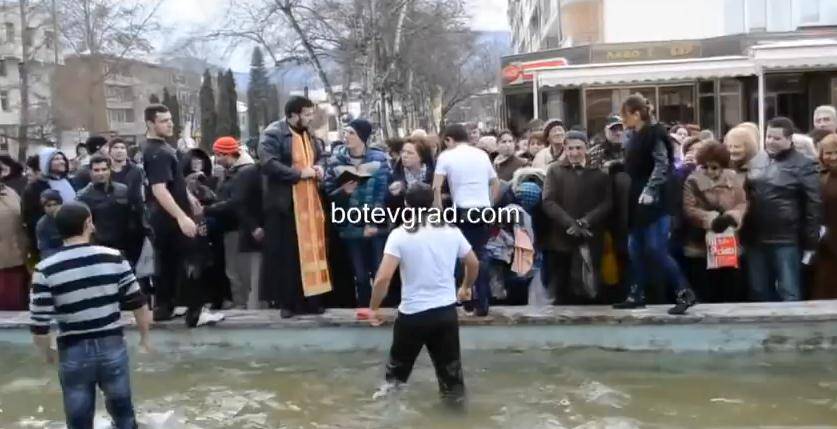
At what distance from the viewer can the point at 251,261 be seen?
9.59 metres

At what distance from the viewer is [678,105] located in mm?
21516

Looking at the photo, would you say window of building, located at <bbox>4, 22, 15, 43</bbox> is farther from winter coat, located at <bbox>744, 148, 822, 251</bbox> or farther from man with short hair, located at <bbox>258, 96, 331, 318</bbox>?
winter coat, located at <bbox>744, 148, 822, 251</bbox>

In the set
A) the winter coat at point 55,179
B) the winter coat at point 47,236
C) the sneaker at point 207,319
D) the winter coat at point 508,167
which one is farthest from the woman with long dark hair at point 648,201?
the winter coat at point 55,179

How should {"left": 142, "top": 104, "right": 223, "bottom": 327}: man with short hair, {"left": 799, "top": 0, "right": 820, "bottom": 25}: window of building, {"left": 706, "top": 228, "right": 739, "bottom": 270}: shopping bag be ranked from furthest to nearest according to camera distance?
{"left": 799, "top": 0, "right": 820, "bottom": 25}: window of building → {"left": 706, "top": 228, "right": 739, "bottom": 270}: shopping bag → {"left": 142, "top": 104, "right": 223, "bottom": 327}: man with short hair

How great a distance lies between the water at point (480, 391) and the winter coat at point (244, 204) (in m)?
1.23

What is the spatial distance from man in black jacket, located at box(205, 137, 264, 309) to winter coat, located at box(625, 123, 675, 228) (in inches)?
131

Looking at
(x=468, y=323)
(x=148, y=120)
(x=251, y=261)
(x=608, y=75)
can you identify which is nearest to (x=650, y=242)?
(x=468, y=323)

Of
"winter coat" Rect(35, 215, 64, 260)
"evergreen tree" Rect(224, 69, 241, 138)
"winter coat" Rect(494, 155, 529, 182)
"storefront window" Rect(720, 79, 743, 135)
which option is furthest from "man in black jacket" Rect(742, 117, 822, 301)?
"evergreen tree" Rect(224, 69, 241, 138)

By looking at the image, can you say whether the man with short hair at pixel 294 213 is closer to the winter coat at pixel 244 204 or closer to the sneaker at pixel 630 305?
the winter coat at pixel 244 204

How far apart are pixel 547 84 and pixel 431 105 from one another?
4003 cm

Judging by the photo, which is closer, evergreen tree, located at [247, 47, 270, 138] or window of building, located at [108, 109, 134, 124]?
evergreen tree, located at [247, 47, 270, 138]

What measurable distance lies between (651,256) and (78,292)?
16.2 feet

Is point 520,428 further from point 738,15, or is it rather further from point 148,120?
point 738,15

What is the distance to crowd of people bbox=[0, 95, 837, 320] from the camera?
27.7ft
